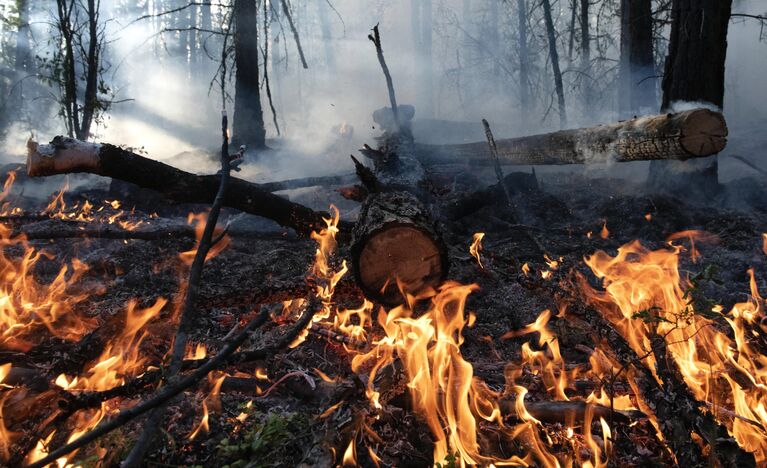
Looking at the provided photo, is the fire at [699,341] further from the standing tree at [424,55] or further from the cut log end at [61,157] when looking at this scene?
Answer: the standing tree at [424,55]

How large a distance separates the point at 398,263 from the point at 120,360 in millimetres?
2140

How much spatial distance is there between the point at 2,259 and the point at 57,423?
3503 mm

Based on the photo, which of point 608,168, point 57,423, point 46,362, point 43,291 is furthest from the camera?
point 608,168

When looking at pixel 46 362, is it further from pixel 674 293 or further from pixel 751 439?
pixel 674 293

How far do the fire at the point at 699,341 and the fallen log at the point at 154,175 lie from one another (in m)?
3.17

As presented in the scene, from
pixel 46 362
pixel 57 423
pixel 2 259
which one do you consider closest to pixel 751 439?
pixel 57 423

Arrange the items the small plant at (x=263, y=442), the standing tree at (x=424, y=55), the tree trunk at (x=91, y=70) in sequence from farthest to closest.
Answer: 1. the standing tree at (x=424, y=55)
2. the tree trunk at (x=91, y=70)
3. the small plant at (x=263, y=442)

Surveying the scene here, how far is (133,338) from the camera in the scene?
10.2ft

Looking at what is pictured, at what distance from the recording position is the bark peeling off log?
3537 millimetres

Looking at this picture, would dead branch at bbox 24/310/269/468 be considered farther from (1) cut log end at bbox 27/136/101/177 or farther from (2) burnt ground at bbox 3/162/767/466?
(1) cut log end at bbox 27/136/101/177

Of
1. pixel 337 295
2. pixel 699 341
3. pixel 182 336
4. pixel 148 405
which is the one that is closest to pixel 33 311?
pixel 182 336

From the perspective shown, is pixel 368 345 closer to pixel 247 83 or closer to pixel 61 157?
pixel 61 157

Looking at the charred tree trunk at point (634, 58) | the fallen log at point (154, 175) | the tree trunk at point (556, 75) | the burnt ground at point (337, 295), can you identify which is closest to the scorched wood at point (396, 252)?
the burnt ground at point (337, 295)

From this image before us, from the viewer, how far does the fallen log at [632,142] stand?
4.13m
